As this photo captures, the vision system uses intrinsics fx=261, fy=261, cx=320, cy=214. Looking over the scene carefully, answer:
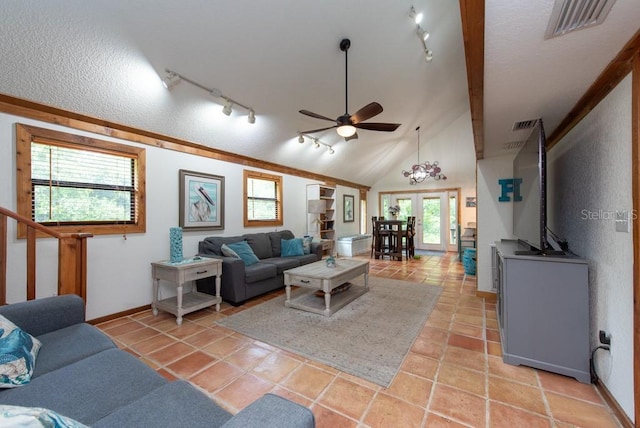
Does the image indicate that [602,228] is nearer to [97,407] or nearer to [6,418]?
[6,418]

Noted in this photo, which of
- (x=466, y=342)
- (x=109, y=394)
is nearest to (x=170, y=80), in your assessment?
(x=109, y=394)

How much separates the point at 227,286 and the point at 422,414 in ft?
8.74

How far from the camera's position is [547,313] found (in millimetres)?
1987

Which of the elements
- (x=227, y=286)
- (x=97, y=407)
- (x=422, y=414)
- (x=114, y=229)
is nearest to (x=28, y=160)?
(x=114, y=229)

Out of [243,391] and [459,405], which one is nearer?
[459,405]

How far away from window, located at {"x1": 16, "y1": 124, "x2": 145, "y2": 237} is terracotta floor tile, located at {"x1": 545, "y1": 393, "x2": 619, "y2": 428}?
420 centimetres

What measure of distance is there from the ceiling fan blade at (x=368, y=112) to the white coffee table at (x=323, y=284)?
1883mm

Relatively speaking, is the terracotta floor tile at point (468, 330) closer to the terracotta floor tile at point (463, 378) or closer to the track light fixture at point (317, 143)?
the terracotta floor tile at point (463, 378)

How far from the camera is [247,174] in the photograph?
4.75 meters

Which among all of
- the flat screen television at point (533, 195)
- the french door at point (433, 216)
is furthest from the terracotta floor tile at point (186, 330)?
the french door at point (433, 216)

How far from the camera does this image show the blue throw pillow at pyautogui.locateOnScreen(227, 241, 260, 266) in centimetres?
388

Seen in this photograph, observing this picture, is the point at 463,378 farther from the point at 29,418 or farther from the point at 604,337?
the point at 29,418

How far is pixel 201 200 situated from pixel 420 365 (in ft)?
11.5

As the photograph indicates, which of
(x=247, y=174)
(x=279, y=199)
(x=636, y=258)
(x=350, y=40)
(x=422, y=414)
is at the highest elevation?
(x=350, y=40)
